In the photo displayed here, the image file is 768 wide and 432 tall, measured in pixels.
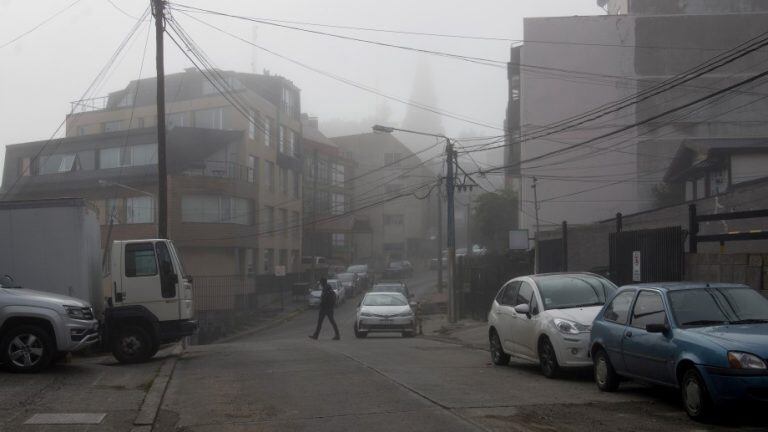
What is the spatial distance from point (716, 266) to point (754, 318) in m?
5.28

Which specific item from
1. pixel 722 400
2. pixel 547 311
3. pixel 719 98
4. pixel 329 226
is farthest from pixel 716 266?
pixel 329 226

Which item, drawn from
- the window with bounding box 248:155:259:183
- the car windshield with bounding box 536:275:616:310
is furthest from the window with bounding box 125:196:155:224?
the car windshield with bounding box 536:275:616:310

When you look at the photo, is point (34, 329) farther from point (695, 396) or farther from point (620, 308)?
point (695, 396)

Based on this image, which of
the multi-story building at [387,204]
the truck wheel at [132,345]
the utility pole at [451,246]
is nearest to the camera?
the truck wheel at [132,345]

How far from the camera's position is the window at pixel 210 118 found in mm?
50094

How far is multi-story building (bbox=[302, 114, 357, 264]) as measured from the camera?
66625 millimetres

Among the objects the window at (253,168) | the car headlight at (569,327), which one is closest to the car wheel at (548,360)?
the car headlight at (569,327)

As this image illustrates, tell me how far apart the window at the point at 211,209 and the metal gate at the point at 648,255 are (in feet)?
99.5

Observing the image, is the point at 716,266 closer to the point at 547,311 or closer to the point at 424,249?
the point at 547,311

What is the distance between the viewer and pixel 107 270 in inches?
655

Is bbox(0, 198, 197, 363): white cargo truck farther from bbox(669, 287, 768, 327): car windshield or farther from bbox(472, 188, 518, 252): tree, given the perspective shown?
bbox(472, 188, 518, 252): tree

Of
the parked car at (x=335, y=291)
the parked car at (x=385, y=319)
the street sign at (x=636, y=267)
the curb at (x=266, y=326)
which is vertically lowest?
the curb at (x=266, y=326)

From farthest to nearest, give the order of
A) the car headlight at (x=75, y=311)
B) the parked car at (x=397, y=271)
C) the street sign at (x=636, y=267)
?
the parked car at (x=397, y=271), the street sign at (x=636, y=267), the car headlight at (x=75, y=311)

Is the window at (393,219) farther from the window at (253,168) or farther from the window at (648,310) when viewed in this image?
the window at (648,310)
